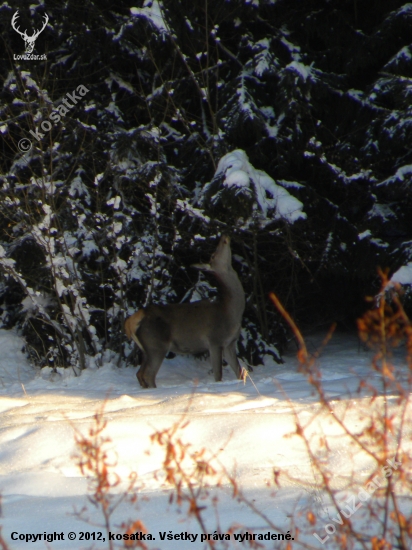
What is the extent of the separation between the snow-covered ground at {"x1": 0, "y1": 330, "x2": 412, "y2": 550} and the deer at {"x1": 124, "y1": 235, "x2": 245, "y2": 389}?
139 centimetres

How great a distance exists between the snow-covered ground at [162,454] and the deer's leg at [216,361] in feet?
4.55

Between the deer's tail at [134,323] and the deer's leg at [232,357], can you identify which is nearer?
the deer's tail at [134,323]

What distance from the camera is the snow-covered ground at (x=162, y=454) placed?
3.15 metres

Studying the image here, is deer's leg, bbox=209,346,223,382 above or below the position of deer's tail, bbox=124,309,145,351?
below

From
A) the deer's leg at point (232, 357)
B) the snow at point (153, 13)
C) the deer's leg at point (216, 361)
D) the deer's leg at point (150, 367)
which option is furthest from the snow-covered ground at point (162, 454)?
the snow at point (153, 13)

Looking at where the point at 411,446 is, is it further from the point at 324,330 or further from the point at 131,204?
the point at 324,330

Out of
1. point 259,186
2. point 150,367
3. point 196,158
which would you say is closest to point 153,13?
point 196,158

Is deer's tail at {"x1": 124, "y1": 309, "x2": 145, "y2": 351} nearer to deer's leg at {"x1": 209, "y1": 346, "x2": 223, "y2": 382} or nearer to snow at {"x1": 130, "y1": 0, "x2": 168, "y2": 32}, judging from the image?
deer's leg at {"x1": 209, "y1": 346, "x2": 223, "y2": 382}

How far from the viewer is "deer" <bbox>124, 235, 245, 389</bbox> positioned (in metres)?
8.27

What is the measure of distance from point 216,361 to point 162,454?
4189 mm

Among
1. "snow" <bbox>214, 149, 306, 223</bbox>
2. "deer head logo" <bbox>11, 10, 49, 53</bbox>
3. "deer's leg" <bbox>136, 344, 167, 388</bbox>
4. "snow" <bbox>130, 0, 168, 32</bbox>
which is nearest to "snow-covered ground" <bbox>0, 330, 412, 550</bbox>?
"deer's leg" <bbox>136, 344, 167, 388</bbox>

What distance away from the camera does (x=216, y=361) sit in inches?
327

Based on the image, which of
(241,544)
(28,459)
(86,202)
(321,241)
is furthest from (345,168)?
(241,544)

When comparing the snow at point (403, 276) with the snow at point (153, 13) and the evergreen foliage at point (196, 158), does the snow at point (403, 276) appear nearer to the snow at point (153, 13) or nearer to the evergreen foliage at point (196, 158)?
the evergreen foliage at point (196, 158)
